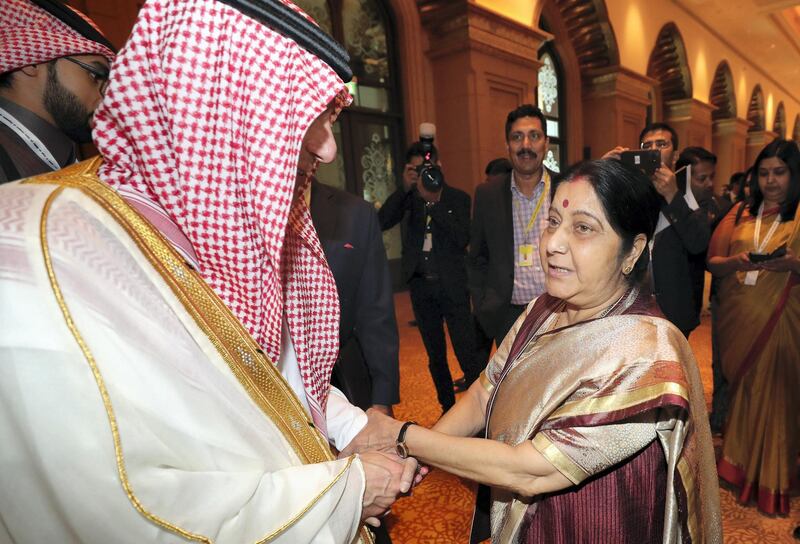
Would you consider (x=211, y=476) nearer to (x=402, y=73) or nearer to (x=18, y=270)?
(x=18, y=270)

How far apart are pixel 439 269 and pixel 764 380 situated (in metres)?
1.91

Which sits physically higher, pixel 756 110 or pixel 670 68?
pixel 670 68

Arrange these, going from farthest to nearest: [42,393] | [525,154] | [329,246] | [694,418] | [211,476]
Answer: [525,154] → [329,246] → [694,418] → [211,476] → [42,393]

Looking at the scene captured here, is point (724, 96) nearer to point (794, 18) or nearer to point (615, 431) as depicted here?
point (794, 18)

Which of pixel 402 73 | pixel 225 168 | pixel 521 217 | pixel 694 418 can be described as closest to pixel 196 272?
pixel 225 168

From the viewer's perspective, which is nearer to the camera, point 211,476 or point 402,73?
point 211,476

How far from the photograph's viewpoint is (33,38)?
157 centimetres

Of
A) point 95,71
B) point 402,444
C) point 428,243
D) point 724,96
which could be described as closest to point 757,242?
point 428,243

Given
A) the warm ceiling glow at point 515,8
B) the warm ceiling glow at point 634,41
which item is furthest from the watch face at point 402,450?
the warm ceiling glow at point 634,41

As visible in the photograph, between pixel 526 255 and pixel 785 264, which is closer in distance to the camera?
pixel 785 264

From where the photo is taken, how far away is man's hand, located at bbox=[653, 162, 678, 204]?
237 cm

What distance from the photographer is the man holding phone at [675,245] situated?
238 centimetres

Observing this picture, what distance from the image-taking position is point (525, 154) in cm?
259

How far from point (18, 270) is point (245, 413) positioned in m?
0.39
